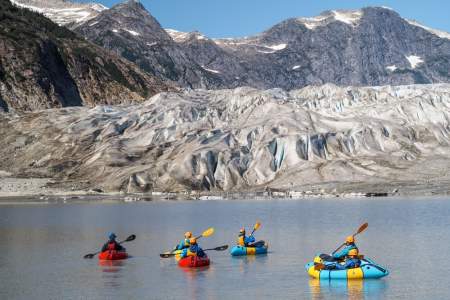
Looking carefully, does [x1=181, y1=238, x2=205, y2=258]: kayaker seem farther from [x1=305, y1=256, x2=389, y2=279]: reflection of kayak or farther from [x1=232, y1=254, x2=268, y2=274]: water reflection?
[x1=305, y1=256, x2=389, y2=279]: reflection of kayak

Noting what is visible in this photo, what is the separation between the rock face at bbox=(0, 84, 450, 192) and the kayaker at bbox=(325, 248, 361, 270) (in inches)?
3155

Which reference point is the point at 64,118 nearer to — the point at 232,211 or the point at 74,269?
the point at 232,211

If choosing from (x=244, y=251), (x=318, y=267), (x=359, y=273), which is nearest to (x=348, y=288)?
(x=359, y=273)

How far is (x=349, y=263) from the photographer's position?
3512cm

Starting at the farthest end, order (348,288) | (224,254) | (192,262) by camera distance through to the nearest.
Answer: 1. (224,254)
2. (192,262)
3. (348,288)

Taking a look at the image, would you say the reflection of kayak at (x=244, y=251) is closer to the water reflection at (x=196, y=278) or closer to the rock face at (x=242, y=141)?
the water reflection at (x=196, y=278)

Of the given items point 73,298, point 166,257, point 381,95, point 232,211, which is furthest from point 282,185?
point 73,298

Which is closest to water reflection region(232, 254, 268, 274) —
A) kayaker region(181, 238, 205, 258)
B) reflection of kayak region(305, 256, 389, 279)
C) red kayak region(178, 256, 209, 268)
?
red kayak region(178, 256, 209, 268)

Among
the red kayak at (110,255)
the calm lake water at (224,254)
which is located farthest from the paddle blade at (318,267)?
the red kayak at (110,255)

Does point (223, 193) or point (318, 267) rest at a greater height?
point (223, 193)

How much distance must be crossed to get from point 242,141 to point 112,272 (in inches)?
3574

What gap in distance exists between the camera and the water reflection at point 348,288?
31423 millimetres

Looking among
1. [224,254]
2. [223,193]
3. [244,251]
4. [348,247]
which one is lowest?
[224,254]

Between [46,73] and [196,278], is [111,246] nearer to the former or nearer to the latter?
[196,278]
